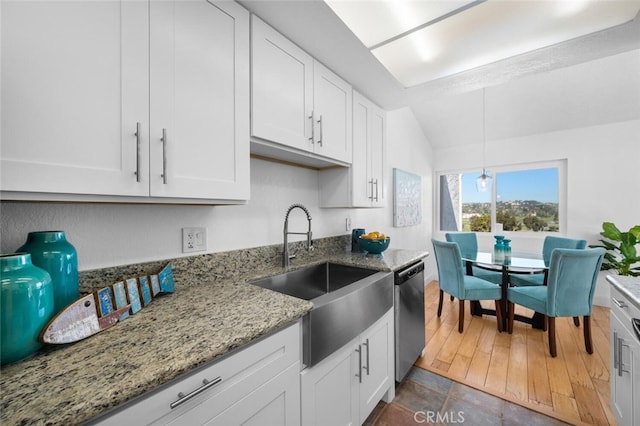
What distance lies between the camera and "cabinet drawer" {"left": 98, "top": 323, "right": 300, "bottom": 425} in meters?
0.59

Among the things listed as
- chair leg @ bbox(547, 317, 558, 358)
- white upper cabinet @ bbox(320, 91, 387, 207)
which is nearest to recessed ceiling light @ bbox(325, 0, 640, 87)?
white upper cabinet @ bbox(320, 91, 387, 207)

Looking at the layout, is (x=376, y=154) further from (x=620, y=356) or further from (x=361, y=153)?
(x=620, y=356)

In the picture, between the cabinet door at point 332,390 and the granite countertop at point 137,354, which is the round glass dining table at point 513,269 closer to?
the cabinet door at point 332,390

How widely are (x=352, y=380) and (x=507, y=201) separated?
13.3ft

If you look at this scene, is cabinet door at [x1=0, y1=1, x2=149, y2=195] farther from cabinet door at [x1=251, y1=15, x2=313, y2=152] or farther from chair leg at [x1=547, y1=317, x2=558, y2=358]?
chair leg at [x1=547, y1=317, x2=558, y2=358]

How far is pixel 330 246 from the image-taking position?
7.17ft

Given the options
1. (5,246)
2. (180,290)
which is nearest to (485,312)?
(180,290)

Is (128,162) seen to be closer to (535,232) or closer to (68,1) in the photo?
(68,1)

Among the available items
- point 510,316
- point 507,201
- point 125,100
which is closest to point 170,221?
point 125,100

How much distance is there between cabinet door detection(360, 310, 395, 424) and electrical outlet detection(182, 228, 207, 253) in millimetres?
994

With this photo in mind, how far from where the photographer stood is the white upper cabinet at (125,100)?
657mm

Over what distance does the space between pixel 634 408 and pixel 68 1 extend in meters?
2.59

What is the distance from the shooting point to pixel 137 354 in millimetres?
665

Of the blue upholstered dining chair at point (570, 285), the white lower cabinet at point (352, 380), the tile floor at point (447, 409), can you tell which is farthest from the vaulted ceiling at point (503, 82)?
the tile floor at point (447, 409)
